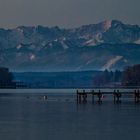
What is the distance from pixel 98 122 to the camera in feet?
234

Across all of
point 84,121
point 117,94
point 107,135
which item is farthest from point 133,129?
point 117,94

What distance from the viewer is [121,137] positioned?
5609 cm

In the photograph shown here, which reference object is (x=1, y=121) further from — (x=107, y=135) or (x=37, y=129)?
(x=107, y=135)

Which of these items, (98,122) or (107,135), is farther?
(98,122)

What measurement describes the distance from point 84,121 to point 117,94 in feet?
178

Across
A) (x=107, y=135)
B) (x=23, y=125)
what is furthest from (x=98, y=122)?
(x=107, y=135)

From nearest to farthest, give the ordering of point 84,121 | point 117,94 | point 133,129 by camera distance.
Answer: point 133,129 < point 84,121 < point 117,94

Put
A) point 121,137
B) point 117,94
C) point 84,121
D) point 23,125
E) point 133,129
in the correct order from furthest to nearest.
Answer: point 117,94 → point 84,121 → point 23,125 → point 133,129 → point 121,137

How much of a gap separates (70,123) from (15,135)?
41.5ft

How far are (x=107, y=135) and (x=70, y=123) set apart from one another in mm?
12031

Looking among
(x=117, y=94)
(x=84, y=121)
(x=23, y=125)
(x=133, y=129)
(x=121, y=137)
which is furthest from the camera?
(x=117, y=94)

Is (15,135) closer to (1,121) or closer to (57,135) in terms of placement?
(57,135)

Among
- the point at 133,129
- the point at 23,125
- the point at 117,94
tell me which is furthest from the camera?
the point at 117,94

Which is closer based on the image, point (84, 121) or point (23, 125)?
point (23, 125)
